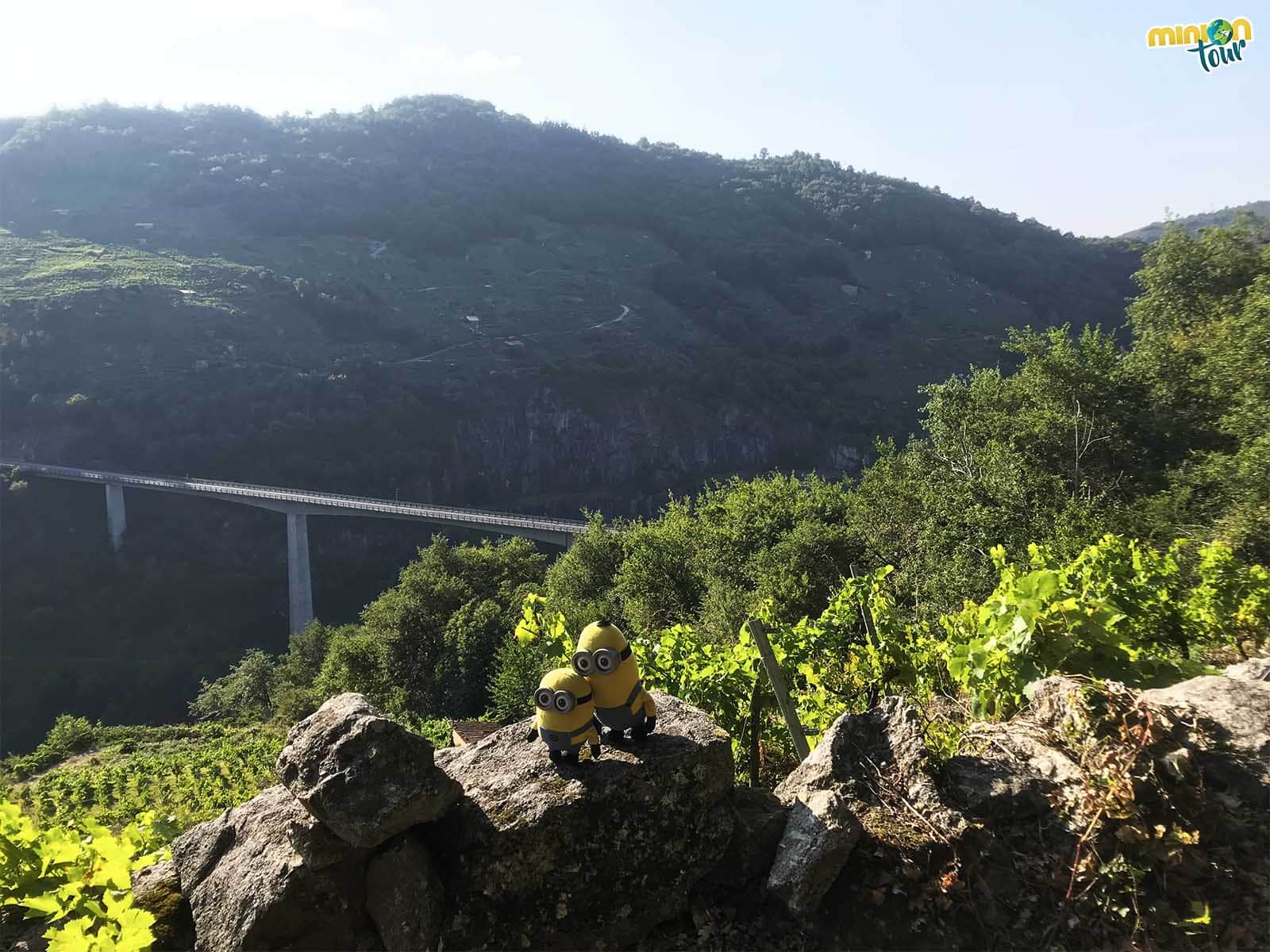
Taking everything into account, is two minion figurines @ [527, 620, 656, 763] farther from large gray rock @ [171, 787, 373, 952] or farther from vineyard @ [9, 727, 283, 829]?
vineyard @ [9, 727, 283, 829]

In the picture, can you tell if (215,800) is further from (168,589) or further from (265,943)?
(168,589)

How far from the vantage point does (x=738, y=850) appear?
3.03 meters

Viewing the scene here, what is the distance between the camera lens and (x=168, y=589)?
240 ft

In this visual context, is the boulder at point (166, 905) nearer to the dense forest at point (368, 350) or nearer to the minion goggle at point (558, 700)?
the minion goggle at point (558, 700)

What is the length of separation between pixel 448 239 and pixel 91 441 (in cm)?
10375

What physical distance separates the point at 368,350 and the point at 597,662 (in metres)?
122

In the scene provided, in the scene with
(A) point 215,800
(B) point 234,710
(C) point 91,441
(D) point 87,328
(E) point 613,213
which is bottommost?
(B) point 234,710

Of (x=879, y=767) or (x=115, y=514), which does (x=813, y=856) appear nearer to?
(x=879, y=767)

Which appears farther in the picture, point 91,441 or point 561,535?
point 91,441

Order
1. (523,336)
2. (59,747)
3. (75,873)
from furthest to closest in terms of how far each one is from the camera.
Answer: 1. (523,336)
2. (59,747)
3. (75,873)

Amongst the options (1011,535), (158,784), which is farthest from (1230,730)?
(158,784)

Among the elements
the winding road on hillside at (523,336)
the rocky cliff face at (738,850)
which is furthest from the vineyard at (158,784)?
the winding road on hillside at (523,336)

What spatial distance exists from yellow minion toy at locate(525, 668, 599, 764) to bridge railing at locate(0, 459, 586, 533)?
154 ft

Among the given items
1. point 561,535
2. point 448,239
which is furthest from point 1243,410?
point 448,239
